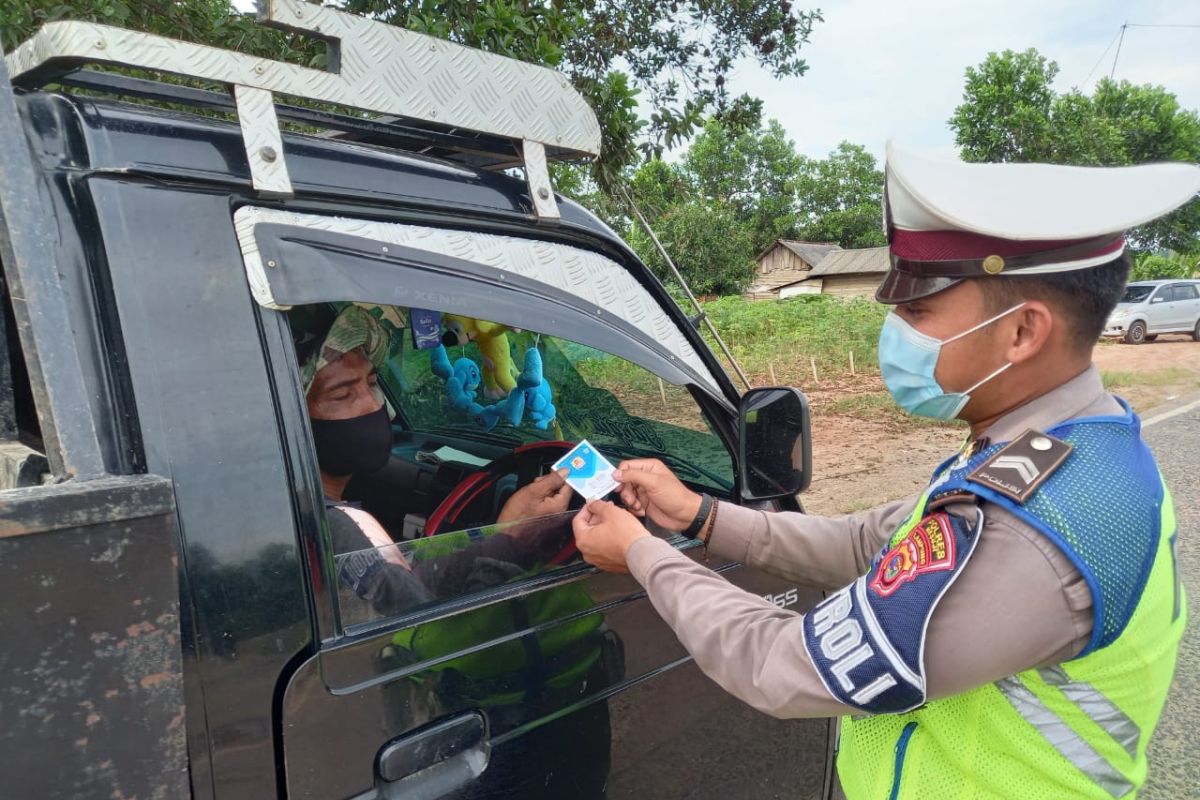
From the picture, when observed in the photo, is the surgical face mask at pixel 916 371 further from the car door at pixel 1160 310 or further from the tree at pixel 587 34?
the car door at pixel 1160 310

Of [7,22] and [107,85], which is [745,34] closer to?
[7,22]

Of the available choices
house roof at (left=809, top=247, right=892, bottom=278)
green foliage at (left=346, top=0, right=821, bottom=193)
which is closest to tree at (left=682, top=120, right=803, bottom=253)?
house roof at (left=809, top=247, right=892, bottom=278)

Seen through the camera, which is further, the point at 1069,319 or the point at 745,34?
the point at 745,34

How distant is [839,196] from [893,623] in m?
50.4

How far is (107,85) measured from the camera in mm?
1318

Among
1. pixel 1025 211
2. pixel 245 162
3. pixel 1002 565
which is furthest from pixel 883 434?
pixel 245 162

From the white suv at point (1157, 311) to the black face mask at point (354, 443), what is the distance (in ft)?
67.4

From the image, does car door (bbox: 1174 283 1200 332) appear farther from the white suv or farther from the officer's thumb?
the officer's thumb

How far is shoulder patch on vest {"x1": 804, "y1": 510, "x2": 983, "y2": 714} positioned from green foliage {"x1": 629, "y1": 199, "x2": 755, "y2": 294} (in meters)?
31.8

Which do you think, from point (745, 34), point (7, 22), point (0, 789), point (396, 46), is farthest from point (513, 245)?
point (745, 34)

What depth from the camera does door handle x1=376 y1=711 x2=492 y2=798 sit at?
121 cm

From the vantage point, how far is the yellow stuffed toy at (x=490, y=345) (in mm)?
1907

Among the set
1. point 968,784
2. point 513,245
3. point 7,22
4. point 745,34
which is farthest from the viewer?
point 745,34

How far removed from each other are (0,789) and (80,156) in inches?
31.1
